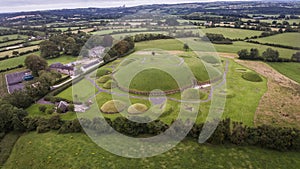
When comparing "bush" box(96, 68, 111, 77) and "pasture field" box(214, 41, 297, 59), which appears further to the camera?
"pasture field" box(214, 41, 297, 59)

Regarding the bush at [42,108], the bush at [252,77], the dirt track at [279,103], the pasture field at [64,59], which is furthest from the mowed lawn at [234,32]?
the bush at [42,108]

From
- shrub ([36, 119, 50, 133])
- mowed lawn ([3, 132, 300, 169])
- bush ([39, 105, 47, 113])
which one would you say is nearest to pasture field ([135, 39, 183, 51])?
bush ([39, 105, 47, 113])

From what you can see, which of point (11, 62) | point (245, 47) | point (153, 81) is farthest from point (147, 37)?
point (153, 81)

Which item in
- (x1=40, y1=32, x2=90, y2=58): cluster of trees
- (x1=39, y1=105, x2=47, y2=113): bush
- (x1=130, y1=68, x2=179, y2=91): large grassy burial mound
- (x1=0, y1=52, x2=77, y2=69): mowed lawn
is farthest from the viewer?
(x1=40, y1=32, x2=90, y2=58): cluster of trees

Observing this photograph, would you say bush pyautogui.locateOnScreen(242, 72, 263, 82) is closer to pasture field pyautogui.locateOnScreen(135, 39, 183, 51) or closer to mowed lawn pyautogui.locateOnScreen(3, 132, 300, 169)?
mowed lawn pyautogui.locateOnScreen(3, 132, 300, 169)

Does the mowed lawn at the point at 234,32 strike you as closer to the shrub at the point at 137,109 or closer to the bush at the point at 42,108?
the shrub at the point at 137,109

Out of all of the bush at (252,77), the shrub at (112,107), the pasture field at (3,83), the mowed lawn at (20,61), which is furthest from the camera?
the mowed lawn at (20,61)
